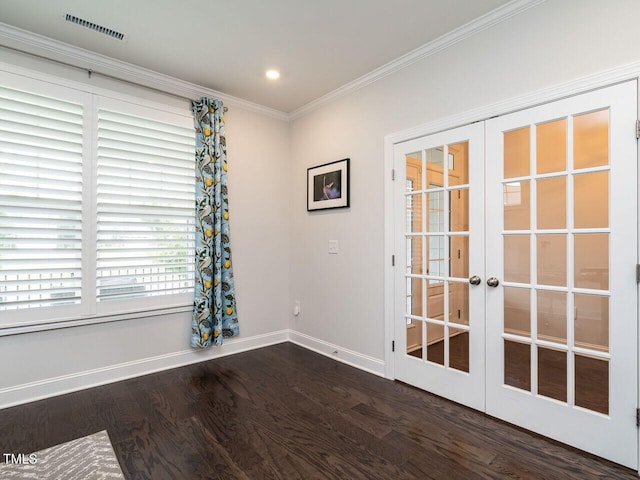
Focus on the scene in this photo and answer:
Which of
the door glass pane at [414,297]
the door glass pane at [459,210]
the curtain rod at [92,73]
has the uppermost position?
the curtain rod at [92,73]

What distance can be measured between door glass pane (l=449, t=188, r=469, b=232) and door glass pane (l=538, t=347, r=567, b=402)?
3.06 ft

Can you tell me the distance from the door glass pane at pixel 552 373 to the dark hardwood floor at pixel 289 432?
287mm

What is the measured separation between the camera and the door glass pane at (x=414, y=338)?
8.88 ft

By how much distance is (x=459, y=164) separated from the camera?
246 centimetres

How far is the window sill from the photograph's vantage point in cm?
247

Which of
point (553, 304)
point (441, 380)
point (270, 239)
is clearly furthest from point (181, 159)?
point (553, 304)

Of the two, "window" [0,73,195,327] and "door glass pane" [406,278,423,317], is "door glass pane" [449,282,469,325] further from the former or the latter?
"window" [0,73,195,327]

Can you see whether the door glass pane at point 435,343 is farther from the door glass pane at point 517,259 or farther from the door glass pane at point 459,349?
the door glass pane at point 517,259

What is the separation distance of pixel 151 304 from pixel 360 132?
8.43 feet

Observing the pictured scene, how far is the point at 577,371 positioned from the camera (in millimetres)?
1936

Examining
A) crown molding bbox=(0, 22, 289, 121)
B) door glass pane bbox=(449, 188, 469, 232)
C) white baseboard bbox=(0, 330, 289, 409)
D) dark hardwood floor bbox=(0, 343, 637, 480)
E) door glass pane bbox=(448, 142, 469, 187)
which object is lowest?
dark hardwood floor bbox=(0, 343, 637, 480)

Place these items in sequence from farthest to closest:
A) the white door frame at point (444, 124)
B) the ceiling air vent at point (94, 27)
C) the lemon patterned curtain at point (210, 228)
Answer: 1. the lemon patterned curtain at point (210, 228)
2. the ceiling air vent at point (94, 27)
3. the white door frame at point (444, 124)

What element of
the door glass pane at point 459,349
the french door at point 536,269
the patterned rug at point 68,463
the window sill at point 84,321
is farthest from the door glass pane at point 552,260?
the window sill at point 84,321

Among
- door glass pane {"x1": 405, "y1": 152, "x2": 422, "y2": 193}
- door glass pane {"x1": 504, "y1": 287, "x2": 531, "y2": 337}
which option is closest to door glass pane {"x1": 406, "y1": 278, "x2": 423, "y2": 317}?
door glass pane {"x1": 504, "y1": 287, "x2": 531, "y2": 337}
